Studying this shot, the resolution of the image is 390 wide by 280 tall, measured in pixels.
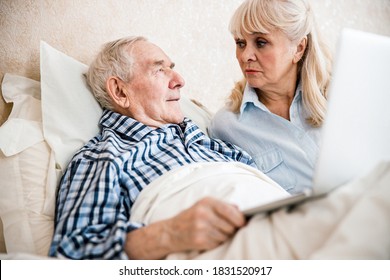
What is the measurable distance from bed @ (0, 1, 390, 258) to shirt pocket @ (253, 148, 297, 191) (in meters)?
0.24

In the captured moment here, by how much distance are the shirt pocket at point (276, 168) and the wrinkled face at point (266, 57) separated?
0.82 feet

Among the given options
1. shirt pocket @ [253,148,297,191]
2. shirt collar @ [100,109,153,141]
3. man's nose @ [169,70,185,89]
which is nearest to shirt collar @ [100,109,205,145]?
shirt collar @ [100,109,153,141]

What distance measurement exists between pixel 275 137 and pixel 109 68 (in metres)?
0.60

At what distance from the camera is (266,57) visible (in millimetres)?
1420

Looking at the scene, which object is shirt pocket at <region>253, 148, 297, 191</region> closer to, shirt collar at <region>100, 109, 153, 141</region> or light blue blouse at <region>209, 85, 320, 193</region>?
light blue blouse at <region>209, 85, 320, 193</region>

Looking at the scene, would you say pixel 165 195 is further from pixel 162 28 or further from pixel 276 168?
pixel 162 28

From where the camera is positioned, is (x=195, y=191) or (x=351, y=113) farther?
(x=195, y=191)

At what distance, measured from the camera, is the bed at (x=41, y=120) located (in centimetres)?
108

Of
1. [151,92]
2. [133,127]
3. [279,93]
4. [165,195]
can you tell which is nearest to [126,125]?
[133,127]

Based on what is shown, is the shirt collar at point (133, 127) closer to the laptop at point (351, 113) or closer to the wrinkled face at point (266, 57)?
the wrinkled face at point (266, 57)

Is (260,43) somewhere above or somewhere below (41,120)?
above

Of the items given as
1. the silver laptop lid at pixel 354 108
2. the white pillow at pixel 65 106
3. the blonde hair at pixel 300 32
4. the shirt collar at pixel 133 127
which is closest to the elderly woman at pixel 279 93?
the blonde hair at pixel 300 32

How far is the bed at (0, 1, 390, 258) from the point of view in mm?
1080
